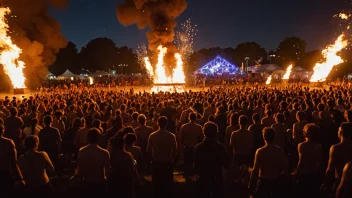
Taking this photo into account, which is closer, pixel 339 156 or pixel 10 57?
pixel 339 156

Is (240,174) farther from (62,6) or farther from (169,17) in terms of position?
(62,6)

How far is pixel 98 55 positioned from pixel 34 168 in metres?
79.8

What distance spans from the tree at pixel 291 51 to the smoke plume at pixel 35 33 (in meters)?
59.4

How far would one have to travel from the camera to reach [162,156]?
17.2 ft

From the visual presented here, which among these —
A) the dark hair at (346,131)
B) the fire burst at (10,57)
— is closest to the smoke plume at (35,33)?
the fire burst at (10,57)

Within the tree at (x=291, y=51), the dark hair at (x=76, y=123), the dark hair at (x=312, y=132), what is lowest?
the dark hair at (x=76, y=123)

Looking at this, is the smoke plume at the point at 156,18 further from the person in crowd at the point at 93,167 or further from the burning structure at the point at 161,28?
the person in crowd at the point at 93,167

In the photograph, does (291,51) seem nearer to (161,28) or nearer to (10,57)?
(161,28)

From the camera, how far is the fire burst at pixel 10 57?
94.4 feet

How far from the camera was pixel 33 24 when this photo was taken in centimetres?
3544

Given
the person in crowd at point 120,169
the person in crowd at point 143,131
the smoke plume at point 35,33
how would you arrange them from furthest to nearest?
1. the smoke plume at point 35,33
2. the person in crowd at point 143,131
3. the person in crowd at point 120,169

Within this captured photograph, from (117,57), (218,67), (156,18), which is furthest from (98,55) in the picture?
(156,18)

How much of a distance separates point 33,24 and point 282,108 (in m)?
33.2

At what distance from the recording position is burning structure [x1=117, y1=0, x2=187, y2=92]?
29.9 m
